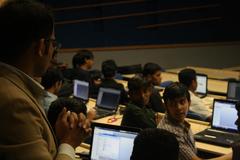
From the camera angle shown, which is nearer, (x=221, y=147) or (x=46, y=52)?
(x=46, y=52)

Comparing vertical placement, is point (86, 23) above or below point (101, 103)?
above

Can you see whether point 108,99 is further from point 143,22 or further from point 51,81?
point 143,22

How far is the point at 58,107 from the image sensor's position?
2.07 meters

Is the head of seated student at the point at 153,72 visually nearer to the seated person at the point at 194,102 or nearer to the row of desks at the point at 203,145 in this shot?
the seated person at the point at 194,102

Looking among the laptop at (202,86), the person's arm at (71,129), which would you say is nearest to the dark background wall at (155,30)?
the laptop at (202,86)

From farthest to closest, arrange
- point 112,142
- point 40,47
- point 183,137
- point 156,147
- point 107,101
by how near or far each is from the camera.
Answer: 1. point 107,101
2. point 183,137
3. point 112,142
4. point 156,147
5. point 40,47

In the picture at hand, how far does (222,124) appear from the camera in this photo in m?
4.10

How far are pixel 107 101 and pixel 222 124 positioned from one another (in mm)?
1441

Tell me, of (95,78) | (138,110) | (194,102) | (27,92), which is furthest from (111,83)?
(27,92)

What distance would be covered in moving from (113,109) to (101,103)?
0.74ft

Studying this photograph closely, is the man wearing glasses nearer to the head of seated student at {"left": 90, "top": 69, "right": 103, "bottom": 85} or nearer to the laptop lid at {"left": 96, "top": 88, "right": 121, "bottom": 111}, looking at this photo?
the laptop lid at {"left": 96, "top": 88, "right": 121, "bottom": 111}

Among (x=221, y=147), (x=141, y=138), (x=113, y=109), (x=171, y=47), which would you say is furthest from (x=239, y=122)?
Result: (x=171, y=47)

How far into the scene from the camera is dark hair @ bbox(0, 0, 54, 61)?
1225 millimetres

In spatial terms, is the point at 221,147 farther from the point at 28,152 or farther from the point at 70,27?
the point at 70,27
